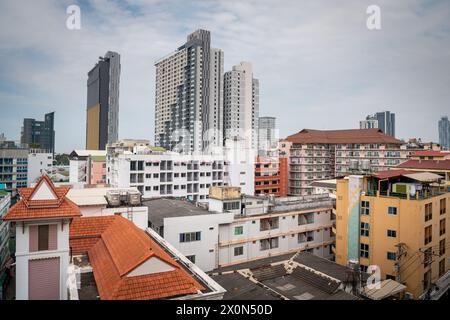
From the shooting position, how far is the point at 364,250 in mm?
16109

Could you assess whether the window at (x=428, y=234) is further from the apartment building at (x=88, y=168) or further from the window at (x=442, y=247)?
the apartment building at (x=88, y=168)

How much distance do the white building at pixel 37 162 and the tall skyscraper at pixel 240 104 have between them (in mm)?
36225

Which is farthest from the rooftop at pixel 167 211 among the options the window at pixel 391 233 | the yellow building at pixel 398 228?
the window at pixel 391 233

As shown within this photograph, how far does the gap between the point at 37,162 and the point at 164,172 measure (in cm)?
2100

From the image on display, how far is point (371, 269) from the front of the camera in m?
15.0

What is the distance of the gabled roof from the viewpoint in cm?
734

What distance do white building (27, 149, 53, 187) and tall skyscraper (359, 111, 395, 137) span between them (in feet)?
159

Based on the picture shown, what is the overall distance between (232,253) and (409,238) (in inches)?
347

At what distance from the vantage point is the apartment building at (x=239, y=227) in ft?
52.0

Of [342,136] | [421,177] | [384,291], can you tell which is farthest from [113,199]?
[342,136]

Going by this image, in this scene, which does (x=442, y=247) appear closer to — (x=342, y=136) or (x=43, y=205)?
(x=43, y=205)

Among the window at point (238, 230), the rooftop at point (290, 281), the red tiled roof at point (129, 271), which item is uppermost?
the red tiled roof at point (129, 271)
